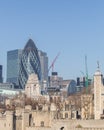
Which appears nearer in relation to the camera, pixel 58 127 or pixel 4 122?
pixel 58 127

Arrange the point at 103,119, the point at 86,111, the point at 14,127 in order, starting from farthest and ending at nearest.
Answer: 1. the point at 86,111
2. the point at 14,127
3. the point at 103,119

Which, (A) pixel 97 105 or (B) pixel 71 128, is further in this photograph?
(A) pixel 97 105

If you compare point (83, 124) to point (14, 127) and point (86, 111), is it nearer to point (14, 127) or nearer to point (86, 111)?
point (14, 127)

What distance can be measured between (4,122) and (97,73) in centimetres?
1901

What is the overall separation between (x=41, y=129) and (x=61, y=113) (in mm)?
9403

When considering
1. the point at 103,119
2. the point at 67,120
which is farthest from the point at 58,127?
the point at 103,119

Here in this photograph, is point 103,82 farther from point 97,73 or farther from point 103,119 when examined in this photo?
point 103,119

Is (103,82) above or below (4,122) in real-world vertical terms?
above

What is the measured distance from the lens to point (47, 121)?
9356 centimetres

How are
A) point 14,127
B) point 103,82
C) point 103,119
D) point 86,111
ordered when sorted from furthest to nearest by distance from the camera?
point 86,111
point 103,82
point 14,127
point 103,119

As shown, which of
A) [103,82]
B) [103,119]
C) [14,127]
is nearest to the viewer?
[103,119]

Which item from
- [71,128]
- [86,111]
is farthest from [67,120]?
[86,111]

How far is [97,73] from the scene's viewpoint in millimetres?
97938

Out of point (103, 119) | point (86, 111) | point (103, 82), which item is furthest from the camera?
point (86, 111)
